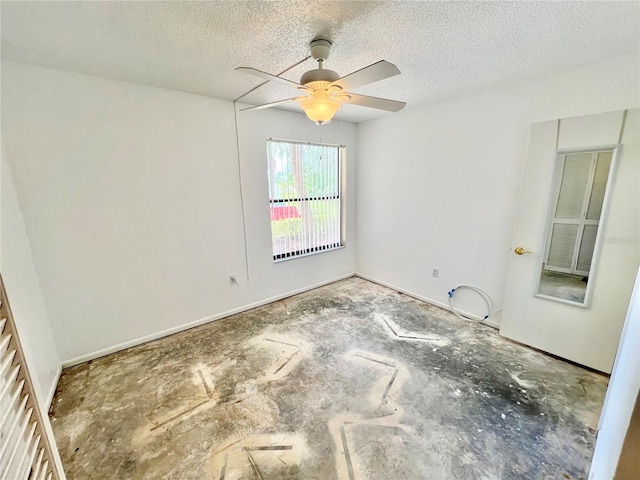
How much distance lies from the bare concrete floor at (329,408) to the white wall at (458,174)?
83cm

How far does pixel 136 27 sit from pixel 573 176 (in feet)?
10.8

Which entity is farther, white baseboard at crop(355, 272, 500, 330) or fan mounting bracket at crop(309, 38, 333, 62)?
white baseboard at crop(355, 272, 500, 330)

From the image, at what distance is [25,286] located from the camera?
186 cm

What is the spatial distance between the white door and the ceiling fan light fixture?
1885mm

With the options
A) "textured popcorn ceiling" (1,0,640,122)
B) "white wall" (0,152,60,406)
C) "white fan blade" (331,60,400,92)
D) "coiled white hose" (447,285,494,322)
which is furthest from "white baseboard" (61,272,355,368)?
"white fan blade" (331,60,400,92)

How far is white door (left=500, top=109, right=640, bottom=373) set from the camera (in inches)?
74.7

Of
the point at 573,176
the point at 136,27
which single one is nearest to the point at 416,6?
the point at 136,27

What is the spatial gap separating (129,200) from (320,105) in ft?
6.37

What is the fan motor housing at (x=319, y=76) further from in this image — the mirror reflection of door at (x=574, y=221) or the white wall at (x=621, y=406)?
the mirror reflection of door at (x=574, y=221)

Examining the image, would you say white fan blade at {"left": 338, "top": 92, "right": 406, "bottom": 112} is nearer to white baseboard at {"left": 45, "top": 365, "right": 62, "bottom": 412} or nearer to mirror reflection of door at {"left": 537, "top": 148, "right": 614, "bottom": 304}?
mirror reflection of door at {"left": 537, "top": 148, "right": 614, "bottom": 304}

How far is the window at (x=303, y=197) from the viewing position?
3.33 metres

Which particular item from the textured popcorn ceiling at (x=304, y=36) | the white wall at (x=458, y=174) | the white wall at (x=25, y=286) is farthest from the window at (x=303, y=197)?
the white wall at (x=25, y=286)

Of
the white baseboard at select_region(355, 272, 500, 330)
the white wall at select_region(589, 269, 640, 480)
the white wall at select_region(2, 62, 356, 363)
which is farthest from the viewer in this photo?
the white baseboard at select_region(355, 272, 500, 330)

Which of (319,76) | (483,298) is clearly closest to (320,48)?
(319,76)
